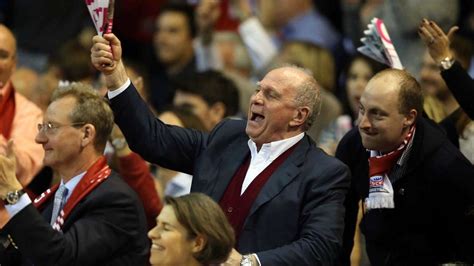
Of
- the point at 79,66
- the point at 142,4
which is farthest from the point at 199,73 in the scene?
the point at 142,4

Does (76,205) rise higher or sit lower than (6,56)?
lower

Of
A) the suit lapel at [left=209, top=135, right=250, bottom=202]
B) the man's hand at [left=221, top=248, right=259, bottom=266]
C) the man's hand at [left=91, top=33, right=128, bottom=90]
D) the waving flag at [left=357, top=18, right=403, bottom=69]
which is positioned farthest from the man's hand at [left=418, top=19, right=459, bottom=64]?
the man's hand at [left=221, top=248, right=259, bottom=266]

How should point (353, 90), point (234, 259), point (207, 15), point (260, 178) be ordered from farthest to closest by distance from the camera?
1. point (207, 15)
2. point (353, 90)
3. point (260, 178)
4. point (234, 259)

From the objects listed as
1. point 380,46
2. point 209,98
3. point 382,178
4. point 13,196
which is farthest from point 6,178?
point 209,98

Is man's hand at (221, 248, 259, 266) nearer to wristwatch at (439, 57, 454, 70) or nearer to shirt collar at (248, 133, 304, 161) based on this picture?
shirt collar at (248, 133, 304, 161)

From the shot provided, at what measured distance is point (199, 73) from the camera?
9.34m

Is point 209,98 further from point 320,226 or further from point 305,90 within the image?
point 320,226

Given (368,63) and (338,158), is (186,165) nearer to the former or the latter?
(338,158)

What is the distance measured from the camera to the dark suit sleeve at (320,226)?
6039 mm

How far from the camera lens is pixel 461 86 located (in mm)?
6867

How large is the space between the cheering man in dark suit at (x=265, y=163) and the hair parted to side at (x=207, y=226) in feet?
1.92

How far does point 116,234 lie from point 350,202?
4.18ft

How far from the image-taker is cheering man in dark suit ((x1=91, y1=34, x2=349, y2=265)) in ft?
20.2

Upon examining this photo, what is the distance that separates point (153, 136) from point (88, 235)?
62 centimetres
